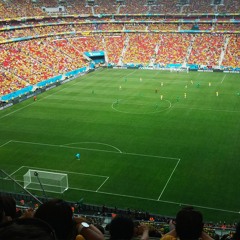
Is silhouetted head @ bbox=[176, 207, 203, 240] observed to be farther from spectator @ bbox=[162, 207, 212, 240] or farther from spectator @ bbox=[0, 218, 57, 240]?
spectator @ bbox=[0, 218, 57, 240]

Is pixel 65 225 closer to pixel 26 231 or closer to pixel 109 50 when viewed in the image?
pixel 26 231

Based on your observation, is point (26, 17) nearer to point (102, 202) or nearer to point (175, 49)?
point (175, 49)

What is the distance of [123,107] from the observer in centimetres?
5116

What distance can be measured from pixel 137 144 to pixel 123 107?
1428 centimetres

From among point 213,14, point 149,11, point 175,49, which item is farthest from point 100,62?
point 213,14

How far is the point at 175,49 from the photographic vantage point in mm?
86688

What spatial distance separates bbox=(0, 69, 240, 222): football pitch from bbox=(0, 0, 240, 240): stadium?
0.12 metres

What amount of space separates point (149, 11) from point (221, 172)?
7618cm

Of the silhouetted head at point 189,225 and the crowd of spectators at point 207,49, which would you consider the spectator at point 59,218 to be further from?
the crowd of spectators at point 207,49

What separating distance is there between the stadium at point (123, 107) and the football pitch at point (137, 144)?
12 centimetres

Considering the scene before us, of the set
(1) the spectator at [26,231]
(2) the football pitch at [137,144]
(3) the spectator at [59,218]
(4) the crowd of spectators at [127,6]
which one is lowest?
(2) the football pitch at [137,144]

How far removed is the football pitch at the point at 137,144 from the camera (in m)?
28.1

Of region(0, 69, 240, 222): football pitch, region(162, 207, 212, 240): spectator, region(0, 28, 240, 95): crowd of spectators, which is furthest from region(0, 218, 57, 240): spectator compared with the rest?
region(0, 28, 240, 95): crowd of spectators

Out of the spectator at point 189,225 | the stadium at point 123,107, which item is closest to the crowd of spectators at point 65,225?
the spectator at point 189,225
